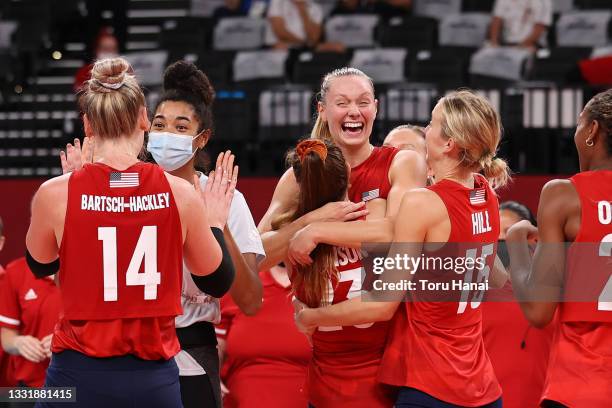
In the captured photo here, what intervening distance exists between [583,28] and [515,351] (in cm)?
700

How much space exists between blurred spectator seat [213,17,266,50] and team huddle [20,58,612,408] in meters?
Answer: 7.96

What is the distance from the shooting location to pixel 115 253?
3221 mm

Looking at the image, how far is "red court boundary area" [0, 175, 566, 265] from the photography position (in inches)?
343

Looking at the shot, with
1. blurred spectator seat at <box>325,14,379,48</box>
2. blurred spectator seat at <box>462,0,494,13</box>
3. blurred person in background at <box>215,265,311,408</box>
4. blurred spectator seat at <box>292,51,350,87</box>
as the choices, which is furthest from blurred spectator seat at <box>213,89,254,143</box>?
blurred person in background at <box>215,265,311,408</box>

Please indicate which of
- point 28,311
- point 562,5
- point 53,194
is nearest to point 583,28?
point 562,5

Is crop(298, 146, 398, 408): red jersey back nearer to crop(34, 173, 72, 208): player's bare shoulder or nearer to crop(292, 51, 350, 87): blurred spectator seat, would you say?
crop(34, 173, 72, 208): player's bare shoulder

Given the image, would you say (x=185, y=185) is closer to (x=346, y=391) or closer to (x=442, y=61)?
(x=346, y=391)

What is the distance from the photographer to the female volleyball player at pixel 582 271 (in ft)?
11.9

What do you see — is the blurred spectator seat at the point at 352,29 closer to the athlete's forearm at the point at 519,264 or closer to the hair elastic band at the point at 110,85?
the athlete's forearm at the point at 519,264

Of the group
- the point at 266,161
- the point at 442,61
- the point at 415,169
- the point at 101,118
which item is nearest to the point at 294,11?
the point at 442,61

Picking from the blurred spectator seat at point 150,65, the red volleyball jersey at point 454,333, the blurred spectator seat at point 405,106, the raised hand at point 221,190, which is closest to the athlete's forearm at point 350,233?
the red volleyball jersey at point 454,333

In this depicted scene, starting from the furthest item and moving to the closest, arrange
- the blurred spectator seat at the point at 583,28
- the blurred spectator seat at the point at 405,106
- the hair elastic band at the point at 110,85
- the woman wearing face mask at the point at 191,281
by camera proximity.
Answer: the blurred spectator seat at the point at 583,28, the blurred spectator seat at the point at 405,106, the woman wearing face mask at the point at 191,281, the hair elastic band at the point at 110,85

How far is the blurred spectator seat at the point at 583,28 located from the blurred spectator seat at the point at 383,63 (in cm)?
196

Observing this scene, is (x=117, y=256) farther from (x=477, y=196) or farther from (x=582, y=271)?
(x=582, y=271)
